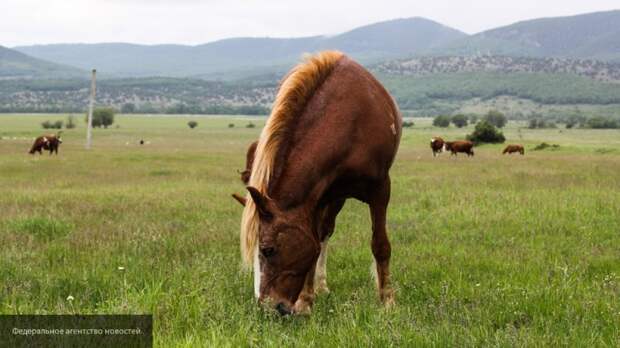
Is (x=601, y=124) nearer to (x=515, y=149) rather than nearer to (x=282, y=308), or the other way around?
(x=515, y=149)

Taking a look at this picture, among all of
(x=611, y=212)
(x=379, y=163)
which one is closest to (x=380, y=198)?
(x=379, y=163)

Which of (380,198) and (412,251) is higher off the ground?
(380,198)

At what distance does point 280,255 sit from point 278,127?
3.72ft

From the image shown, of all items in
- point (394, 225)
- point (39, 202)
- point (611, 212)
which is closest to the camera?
point (394, 225)

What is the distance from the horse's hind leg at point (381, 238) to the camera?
608 cm

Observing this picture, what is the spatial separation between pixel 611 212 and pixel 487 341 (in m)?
8.32

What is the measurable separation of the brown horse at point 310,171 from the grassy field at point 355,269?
0.40m

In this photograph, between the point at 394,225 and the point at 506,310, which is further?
the point at 394,225

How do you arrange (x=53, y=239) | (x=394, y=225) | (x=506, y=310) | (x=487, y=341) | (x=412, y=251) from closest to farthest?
(x=487, y=341)
(x=506, y=310)
(x=412, y=251)
(x=53, y=239)
(x=394, y=225)

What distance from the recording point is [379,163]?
5973 mm

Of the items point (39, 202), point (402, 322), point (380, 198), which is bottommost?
point (39, 202)

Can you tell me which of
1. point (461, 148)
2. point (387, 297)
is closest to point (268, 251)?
point (387, 297)

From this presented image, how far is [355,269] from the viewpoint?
24.1ft

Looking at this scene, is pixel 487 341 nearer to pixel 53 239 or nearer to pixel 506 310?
pixel 506 310
